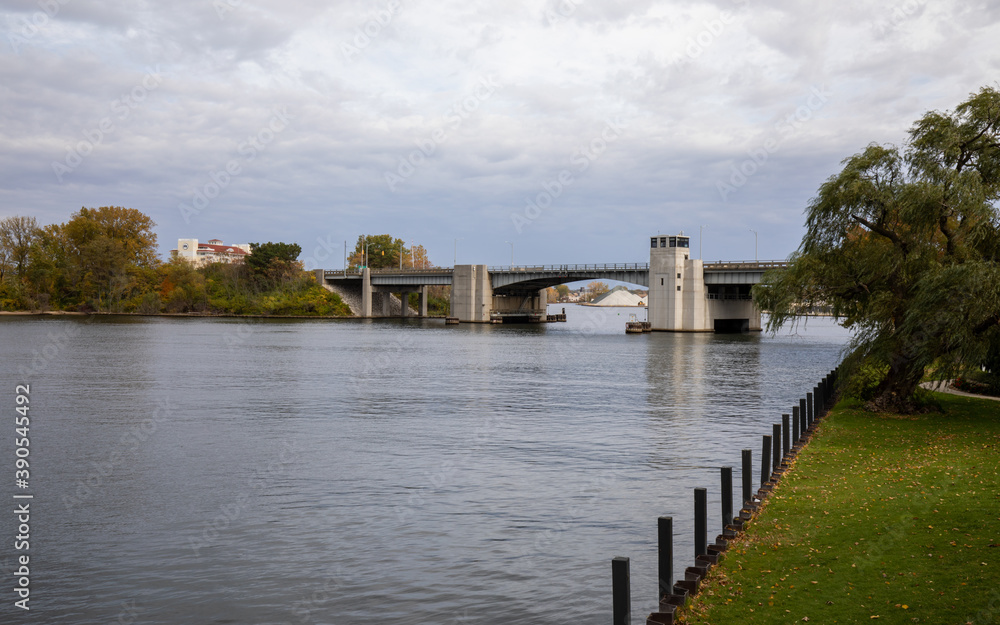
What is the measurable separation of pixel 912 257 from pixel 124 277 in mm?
143082

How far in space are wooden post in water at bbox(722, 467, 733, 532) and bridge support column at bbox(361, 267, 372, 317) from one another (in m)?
148

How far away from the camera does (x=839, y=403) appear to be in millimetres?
32719

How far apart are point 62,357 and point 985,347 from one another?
56742mm

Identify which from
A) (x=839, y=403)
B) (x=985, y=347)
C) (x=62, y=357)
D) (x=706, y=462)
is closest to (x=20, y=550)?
(x=706, y=462)

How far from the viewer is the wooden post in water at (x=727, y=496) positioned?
46.1 ft

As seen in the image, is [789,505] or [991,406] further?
[991,406]

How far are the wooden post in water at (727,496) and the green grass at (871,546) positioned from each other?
48cm

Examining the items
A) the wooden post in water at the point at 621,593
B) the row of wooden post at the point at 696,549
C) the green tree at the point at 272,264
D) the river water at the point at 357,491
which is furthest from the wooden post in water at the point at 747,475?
the green tree at the point at 272,264

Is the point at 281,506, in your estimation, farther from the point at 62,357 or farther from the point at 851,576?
the point at 62,357

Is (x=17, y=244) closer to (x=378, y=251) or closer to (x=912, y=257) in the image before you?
(x=378, y=251)

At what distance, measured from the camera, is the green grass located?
1012 centimetres

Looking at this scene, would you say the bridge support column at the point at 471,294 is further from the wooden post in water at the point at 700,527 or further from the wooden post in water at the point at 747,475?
the wooden post in water at the point at 700,527

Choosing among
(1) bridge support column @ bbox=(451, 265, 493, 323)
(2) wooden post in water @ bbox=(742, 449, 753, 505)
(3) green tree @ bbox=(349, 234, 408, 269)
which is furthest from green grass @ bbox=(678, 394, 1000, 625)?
(3) green tree @ bbox=(349, 234, 408, 269)

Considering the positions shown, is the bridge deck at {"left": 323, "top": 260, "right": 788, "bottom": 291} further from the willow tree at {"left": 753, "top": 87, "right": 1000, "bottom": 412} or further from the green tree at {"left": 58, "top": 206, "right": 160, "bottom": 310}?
the willow tree at {"left": 753, "top": 87, "right": 1000, "bottom": 412}
